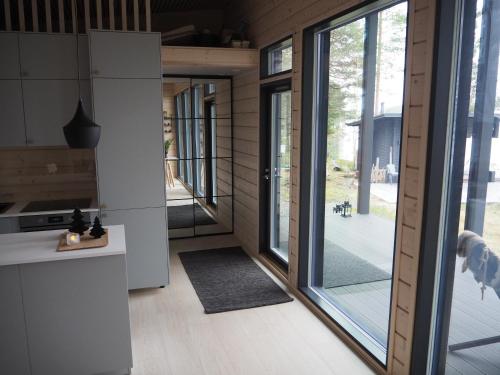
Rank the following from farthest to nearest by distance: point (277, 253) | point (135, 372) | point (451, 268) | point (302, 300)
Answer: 1. point (277, 253)
2. point (302, 300)
3. point (135, 372)
4. point (451, 268)

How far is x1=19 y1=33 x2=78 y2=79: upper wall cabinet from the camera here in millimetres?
3842

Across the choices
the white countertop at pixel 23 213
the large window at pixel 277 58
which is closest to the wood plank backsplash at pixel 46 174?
the white countertop at pixel 23 213

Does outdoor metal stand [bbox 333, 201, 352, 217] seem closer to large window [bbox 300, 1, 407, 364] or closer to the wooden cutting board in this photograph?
large window [bbox 300, 1, 407, 364]

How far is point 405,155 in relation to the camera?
251 cm

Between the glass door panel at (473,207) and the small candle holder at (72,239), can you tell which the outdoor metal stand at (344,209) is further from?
the small candle holder at (72,239)

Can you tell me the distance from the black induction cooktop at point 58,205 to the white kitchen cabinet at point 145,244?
1.33 feet

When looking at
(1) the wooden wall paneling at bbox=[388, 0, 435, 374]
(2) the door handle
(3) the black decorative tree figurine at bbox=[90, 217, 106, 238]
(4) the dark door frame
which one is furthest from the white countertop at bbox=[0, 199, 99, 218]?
(1) the wooden wall paneling at bbox=[388, 0, 435, 374]

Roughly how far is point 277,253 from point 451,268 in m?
2.59

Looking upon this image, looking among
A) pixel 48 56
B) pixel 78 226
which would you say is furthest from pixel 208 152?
Result: pixel 78 226

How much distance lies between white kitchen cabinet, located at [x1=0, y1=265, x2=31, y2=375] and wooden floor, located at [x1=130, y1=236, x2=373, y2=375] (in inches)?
27.7

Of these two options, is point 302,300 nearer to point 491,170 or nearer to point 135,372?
point 135,372

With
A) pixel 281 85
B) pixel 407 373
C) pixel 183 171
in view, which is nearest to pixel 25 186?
pixel 183 171

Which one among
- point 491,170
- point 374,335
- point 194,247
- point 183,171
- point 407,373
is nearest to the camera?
point 491,170

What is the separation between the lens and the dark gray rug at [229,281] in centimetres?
396
